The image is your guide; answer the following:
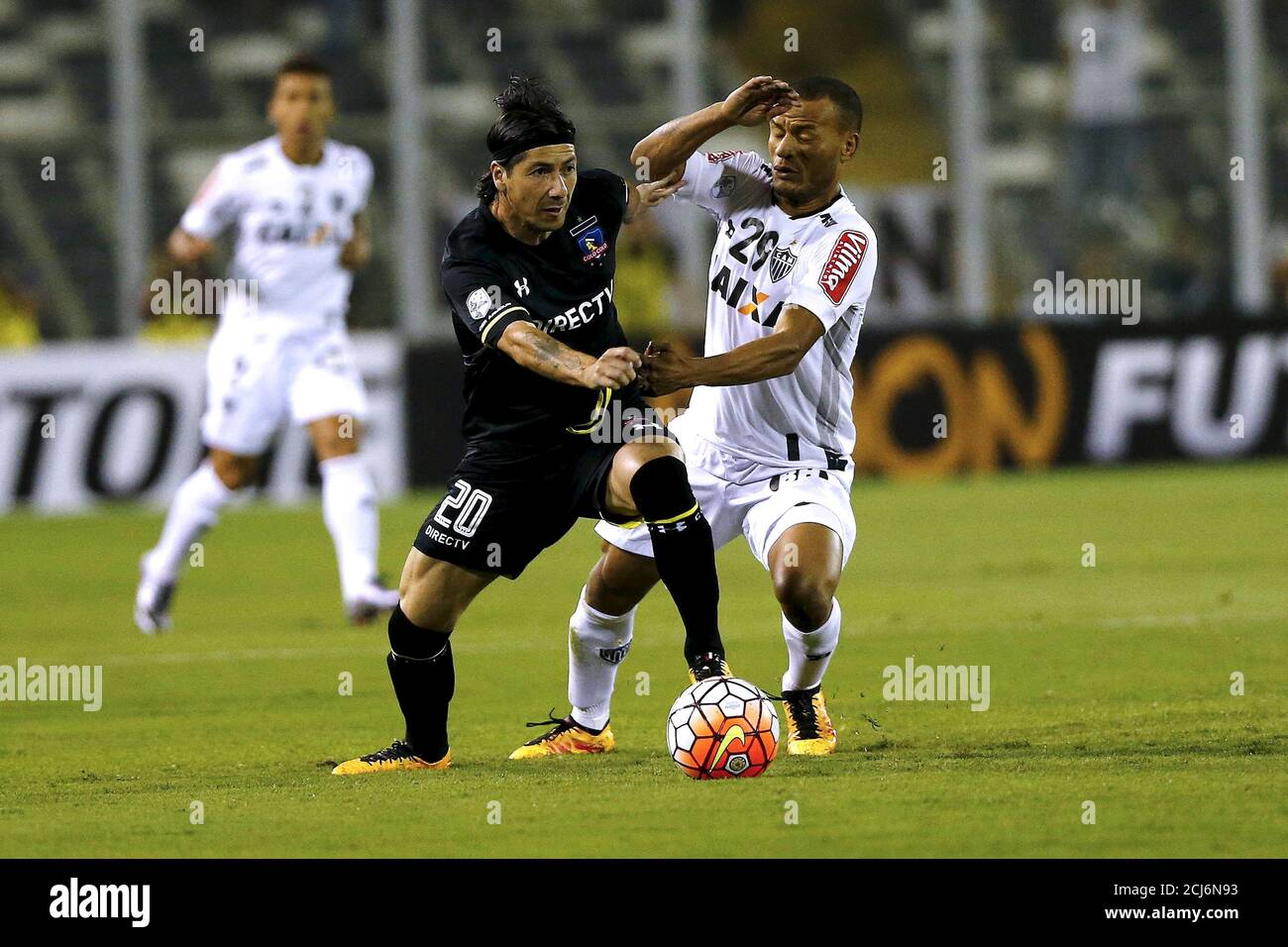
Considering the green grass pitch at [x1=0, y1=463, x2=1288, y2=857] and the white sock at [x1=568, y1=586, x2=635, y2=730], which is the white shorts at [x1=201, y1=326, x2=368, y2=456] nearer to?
the green grass pitch at [x1=0, y1=463, x2=1288, y2=857]

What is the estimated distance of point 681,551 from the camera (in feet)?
20.1

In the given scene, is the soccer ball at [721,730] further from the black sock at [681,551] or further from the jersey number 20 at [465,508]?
the jersey number 20 at [465,508]

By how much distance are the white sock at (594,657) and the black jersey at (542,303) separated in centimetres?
67

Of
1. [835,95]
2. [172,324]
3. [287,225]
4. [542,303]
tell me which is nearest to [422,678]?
[542,303]

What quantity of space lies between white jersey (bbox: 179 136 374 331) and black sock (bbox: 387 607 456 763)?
433 cm

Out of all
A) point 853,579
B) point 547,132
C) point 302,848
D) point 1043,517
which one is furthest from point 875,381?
point 302,848

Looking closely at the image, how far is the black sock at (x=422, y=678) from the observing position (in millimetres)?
6484

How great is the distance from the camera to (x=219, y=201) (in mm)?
10586

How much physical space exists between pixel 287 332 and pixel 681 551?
15.9 ft

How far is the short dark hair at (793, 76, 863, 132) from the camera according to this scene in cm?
688

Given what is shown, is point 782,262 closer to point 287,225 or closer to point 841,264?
point 841,264

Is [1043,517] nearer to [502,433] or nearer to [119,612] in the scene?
[119,612]

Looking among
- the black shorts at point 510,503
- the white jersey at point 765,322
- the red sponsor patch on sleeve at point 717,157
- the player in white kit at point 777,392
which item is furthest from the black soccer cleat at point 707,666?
the red sponsor patch on sleeve at point 717,157

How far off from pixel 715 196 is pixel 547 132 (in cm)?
110
